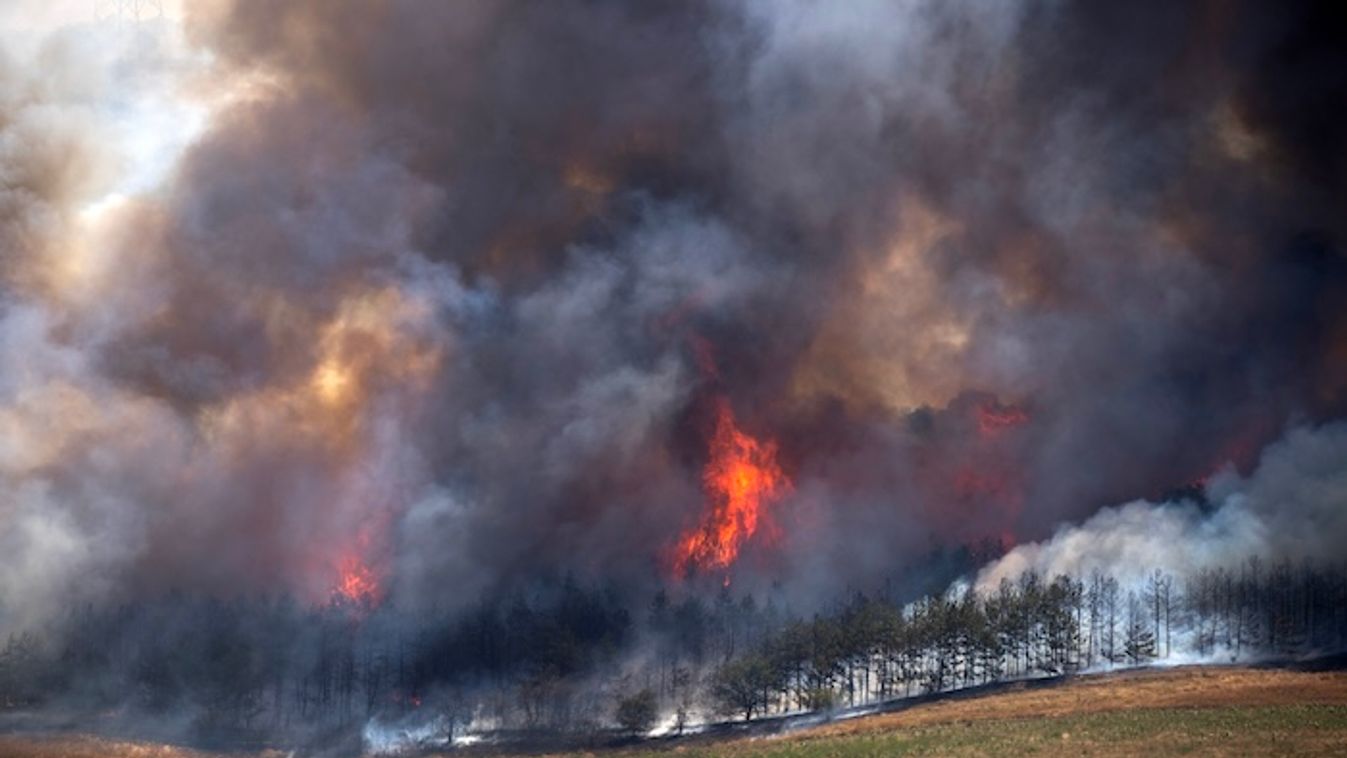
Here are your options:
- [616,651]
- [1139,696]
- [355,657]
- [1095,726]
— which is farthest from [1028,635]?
[355,657]

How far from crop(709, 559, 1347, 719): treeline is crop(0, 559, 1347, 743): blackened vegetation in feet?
0.84

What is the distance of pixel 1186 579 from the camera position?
142500mm

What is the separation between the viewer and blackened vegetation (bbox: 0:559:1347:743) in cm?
13400

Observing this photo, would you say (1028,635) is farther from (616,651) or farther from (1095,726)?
(616,651)

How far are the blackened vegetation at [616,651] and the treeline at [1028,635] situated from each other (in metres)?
0.26

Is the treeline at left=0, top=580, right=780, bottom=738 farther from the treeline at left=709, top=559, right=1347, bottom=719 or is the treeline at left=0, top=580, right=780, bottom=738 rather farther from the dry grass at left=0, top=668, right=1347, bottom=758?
the dry grass at left=0, top=668, right=1347, bottom=758

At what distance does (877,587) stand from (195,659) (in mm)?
72966

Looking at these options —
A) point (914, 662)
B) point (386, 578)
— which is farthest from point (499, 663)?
point (914, 662)

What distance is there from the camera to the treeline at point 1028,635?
437 ft

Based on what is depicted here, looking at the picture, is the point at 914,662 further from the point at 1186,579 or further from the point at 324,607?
the point at 324,607

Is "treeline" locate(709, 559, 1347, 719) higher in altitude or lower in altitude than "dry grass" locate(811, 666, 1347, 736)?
higher

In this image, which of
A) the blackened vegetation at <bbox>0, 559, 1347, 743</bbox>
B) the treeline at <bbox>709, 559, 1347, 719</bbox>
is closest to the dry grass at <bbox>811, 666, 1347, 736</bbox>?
the blackened vegetation at <bbox>0, 559, 1347, 743</bbox>

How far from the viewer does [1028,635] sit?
137 m

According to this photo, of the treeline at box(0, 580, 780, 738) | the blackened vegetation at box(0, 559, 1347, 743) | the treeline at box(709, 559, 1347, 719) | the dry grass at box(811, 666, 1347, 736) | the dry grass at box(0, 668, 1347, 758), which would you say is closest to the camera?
the dry grass at box(0, 668, 1347, 758)
